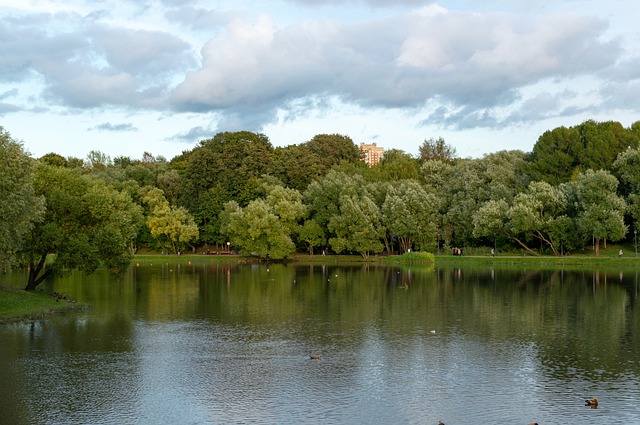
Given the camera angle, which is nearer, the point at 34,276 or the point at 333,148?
the point at 34,276

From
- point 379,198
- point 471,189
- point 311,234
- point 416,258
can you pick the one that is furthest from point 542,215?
point 311,234

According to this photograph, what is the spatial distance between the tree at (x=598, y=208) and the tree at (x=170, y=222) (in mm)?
59857

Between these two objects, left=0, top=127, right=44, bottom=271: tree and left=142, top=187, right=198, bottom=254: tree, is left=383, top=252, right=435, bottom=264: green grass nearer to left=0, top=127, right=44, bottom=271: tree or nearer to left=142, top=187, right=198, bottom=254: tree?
left=142, top=187, right=198, bottom=254: tree

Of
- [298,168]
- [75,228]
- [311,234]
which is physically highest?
[298,168]

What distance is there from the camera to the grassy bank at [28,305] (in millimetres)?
41875

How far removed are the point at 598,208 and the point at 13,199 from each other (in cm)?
7497

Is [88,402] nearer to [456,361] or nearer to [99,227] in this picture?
[456,361]

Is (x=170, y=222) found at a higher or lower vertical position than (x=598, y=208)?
lower

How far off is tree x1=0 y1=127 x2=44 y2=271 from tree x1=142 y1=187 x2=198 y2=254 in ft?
232

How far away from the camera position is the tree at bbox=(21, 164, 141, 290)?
4600cm

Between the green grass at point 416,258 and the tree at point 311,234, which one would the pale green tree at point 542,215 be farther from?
the tree at point 311,234

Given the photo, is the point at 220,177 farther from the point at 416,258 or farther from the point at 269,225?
the point at 416,258

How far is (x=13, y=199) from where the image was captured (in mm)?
38094

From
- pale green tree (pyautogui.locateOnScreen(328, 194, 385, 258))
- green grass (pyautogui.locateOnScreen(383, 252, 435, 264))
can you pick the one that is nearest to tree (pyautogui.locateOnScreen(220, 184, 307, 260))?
pale green tree (pyautogui.locateOnScreen(328, 194, 385, 258))
